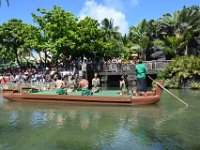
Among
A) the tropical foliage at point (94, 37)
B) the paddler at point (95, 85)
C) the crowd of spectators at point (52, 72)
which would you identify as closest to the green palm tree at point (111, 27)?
the tropical foliage at point (94, 37)

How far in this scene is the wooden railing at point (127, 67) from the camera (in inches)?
1346

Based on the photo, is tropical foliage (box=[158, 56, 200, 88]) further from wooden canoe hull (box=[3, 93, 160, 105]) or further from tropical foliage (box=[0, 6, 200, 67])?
wooden canoe hull (box=[3, 93, 160, 105])

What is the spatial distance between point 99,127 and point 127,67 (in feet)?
67.5

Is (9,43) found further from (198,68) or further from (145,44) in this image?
(198,68)

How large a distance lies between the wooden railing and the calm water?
45.5 feet

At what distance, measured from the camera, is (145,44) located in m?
41.9

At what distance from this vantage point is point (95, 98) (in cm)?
1962

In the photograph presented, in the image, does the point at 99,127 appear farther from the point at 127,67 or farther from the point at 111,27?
the point at 111,27

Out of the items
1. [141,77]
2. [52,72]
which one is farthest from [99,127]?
[52,72]

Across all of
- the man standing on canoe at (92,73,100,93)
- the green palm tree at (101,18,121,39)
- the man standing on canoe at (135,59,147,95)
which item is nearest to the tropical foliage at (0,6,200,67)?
the green palm tree at (101,18,121,39)

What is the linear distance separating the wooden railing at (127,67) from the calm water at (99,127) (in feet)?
45.5

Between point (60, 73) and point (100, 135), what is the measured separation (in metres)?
20.8

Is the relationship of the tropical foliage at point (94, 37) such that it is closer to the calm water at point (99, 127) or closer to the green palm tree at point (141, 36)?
the green palm tree at point (141, 36)

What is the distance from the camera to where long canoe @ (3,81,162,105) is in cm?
1922
